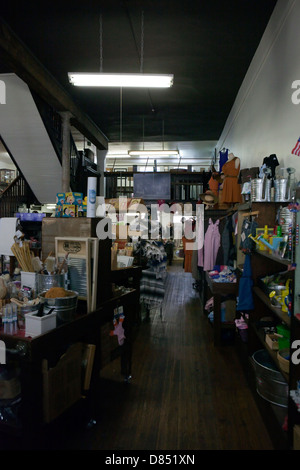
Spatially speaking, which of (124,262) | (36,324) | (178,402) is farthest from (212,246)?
(36,324)

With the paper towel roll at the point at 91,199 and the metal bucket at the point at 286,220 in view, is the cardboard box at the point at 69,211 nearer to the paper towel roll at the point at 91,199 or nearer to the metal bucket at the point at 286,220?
the paper towel roll at the point at 91,199

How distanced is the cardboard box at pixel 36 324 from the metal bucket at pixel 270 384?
1.94 metres

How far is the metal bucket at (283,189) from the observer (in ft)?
9.86

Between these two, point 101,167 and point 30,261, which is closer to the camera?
point 30,261

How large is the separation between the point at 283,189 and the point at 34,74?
184 inches

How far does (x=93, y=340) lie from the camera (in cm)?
257

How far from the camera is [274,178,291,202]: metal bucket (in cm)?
301

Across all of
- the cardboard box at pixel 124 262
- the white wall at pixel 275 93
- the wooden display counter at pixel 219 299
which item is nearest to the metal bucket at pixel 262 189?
the white wall at pixel 275 93

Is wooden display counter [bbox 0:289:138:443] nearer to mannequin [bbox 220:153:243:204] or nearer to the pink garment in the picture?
mannequin [bbox 220:153:243:204]

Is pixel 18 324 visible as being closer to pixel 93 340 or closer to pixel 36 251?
pixel 93 340

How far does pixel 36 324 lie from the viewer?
1.95 metres

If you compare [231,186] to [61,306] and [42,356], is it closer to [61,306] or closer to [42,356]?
[61,306]

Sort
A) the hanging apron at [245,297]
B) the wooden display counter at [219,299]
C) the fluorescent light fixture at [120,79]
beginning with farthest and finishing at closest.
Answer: the wooden display counter at [219,299] < the fluorescent light fixture at [120,79] < the hanging apron at [245,297]
